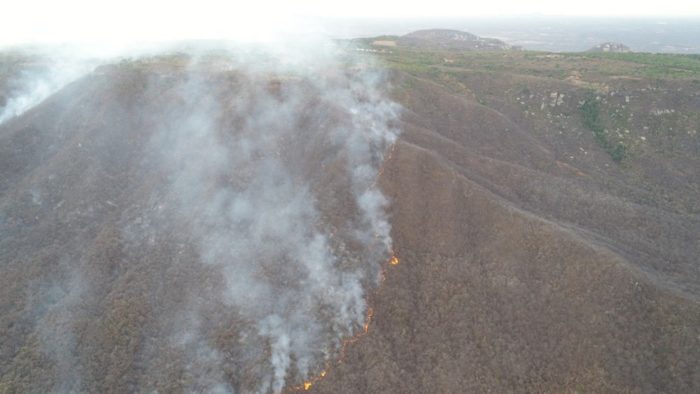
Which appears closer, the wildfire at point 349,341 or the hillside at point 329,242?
the wildfire at point 349,341

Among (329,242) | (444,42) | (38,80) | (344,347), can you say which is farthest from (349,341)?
(444,42)

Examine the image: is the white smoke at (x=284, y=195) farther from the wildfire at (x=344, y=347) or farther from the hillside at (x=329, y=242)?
the wildfire at (x=344, y=347)

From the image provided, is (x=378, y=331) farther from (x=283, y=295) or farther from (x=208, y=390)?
(x=208, y=390)

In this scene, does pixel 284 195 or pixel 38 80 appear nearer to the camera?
pixel 284 195

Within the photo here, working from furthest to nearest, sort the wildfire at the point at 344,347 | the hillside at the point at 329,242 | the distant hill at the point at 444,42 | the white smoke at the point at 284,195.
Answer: the distant hill at the point at 444,42
the white smoke at the point at 284,195
the hillside at the point at 329,242
the wildfire at the point at 344,347

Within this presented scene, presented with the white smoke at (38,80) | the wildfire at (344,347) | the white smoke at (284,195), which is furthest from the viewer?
the white smoke at (38,80)

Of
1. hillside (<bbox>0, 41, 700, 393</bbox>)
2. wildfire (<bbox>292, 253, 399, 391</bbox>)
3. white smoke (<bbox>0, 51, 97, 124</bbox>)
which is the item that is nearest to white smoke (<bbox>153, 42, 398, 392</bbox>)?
hillside (<bbox>0, 41, 700, 393</bbox>)

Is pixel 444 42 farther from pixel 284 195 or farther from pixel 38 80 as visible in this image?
pixel 284 195

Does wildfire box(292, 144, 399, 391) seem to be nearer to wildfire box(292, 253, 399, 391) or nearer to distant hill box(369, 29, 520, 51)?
wildfire box(292, 253, 399, 391)

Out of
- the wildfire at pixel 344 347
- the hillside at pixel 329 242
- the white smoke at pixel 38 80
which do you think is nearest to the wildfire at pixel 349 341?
the wildfire at pixel 344 347
